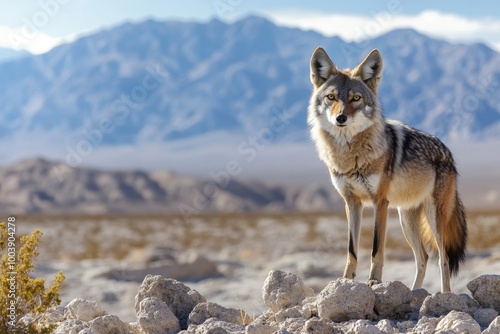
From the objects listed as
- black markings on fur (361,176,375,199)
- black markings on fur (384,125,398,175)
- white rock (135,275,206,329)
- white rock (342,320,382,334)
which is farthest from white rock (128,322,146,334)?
black markings on fur (384,125,398,175)

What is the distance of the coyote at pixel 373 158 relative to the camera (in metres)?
6.99

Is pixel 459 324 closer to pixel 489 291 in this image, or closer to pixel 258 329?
pixel 489 291

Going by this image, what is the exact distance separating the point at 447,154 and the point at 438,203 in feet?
1.86

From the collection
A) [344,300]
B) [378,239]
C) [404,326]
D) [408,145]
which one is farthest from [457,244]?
[344,300]

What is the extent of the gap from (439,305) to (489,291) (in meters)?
0.63

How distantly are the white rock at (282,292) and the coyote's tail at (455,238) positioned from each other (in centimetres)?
205

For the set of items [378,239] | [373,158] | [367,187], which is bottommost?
[378,239]

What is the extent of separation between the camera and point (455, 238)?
8023 millimetres

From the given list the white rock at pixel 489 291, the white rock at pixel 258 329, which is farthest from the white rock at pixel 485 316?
the white rock at pixel 258 329

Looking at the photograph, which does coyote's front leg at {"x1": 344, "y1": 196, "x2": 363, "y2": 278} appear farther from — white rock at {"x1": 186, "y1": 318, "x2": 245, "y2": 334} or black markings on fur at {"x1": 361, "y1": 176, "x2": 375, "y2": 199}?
white rock at {"x1": 186, "y1": 318, "x2": 245, "y2": 334}

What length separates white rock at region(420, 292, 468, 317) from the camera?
5895mm

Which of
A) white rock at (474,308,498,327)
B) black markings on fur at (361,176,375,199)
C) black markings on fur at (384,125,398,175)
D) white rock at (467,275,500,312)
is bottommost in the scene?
white rock at (474,308,498,327)

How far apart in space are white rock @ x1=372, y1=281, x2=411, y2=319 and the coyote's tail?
195cm

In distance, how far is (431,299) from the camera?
5934 mm
